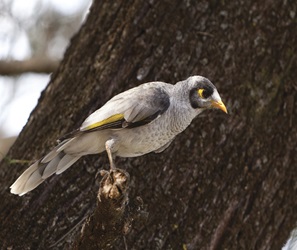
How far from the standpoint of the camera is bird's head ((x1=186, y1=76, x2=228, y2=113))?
3.08 meters

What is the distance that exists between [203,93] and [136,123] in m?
0.34

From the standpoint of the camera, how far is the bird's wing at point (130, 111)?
3064mm

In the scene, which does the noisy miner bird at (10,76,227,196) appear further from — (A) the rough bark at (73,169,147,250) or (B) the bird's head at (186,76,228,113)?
(A) the rough bark at (73,169,147,250)

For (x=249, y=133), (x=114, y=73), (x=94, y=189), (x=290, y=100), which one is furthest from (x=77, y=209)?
(x=290, y=100)

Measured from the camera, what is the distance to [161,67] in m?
3.67

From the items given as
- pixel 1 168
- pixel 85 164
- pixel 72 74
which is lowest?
pixel 1 168

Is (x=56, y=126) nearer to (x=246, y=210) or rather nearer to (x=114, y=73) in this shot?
(x=114, y=73)

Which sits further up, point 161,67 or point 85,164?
point 161,67

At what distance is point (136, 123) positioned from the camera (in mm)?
3076

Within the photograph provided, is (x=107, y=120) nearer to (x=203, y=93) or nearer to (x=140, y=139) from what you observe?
(x=140, y=139)

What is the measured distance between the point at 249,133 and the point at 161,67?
0.59 meters

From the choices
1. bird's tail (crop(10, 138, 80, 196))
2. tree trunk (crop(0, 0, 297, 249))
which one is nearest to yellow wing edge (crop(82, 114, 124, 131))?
bird's tail (crop(10, 138, 80, 196))

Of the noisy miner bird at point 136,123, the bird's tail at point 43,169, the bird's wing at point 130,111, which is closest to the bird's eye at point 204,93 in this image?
the noisy miner bird at point 136,123

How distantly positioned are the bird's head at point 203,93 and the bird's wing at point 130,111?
5.9 inches
